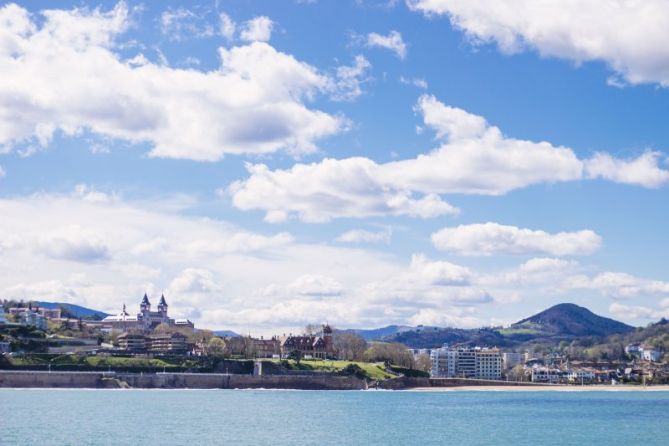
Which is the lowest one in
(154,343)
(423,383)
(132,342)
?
(423,383)

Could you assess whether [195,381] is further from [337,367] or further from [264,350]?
[264,350]

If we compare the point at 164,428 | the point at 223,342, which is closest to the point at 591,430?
the point at 164,428

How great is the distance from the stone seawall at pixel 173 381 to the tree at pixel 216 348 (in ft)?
49.9

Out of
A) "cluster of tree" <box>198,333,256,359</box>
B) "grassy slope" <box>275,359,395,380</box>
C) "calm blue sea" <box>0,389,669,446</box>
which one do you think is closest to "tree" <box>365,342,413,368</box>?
"grassy slope" <box>275,359,395,380</box>

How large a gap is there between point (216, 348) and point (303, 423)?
344ft

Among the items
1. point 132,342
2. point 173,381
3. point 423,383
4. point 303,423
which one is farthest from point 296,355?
point 303,423

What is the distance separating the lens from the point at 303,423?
78.1m

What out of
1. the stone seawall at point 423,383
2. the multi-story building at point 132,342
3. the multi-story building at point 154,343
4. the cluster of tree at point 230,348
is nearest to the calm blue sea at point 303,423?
the stone seawall at point 423,383

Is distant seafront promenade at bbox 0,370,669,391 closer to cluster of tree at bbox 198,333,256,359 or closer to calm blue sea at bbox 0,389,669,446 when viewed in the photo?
cluster of tree at bbox 198,333,256,359

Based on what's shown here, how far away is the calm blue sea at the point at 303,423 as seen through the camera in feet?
209

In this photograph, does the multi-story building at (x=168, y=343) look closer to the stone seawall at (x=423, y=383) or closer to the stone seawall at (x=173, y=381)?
the stone seawall at (x=173, y=381)

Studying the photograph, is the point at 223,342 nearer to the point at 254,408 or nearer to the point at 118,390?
the point at 118,390

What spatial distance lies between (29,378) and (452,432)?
84112 mm

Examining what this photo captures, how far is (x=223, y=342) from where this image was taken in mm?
187250
